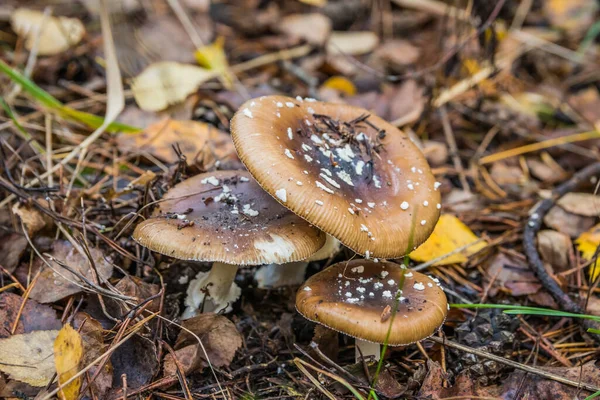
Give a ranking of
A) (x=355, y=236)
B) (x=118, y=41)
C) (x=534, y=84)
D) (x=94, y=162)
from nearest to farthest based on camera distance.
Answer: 1. (x=355, y=236)
2. (x=94, y=162)
3. (x=118, y=41)
4. (x=534, y=84)

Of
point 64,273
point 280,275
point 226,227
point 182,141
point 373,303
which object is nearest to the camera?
point 373,303

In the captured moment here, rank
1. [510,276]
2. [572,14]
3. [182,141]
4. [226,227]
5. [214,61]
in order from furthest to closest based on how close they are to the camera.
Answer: [572,14] → [214,61] → [182,141] → [510,276] → [226,227]

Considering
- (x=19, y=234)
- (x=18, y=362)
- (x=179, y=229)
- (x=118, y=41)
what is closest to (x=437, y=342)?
(x=179, y=229)

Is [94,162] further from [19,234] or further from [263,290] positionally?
[263,290]

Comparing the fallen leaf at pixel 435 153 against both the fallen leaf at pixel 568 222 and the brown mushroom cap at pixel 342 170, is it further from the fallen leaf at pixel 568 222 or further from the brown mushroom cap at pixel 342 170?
the brown mushroom cap at pixel 342 170

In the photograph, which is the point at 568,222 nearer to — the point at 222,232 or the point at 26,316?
the point at 222,232

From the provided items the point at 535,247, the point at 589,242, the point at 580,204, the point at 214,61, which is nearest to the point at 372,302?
the point at 535,247

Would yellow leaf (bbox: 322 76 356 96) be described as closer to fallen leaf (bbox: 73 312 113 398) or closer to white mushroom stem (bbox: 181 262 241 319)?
white mushroom stem (bbox: 181 262 241 319)
